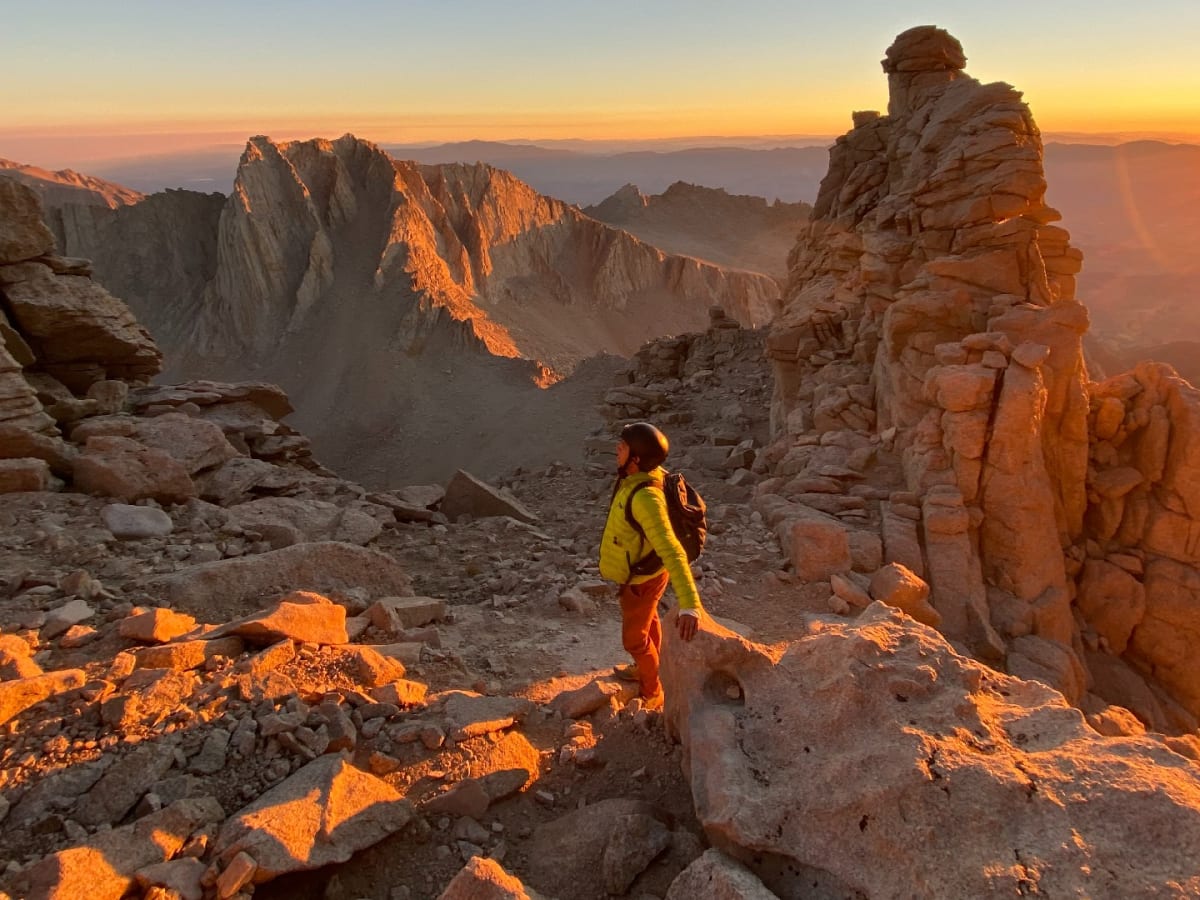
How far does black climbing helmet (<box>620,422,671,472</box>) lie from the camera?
5.33 m

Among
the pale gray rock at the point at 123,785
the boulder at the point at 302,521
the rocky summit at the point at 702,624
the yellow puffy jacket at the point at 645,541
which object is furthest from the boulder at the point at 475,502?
the pale gray rock at the point at 123,785

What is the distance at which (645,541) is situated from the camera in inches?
221

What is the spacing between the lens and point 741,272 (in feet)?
186

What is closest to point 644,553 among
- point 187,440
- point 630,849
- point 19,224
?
point 630,849

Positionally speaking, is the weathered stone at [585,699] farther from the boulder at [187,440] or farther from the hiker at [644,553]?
the boulder at [187,440]

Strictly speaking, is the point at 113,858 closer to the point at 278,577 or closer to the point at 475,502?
the point at 278,577

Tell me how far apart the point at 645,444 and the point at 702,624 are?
4.17 feet

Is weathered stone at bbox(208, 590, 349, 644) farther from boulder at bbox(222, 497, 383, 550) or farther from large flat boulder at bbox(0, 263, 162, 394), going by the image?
large flat boulder at bbox(0, 263, 162, 394)

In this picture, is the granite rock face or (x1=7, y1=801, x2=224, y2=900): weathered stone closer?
(x1=7, y1=801, x2=224, y2=900): weathered stone

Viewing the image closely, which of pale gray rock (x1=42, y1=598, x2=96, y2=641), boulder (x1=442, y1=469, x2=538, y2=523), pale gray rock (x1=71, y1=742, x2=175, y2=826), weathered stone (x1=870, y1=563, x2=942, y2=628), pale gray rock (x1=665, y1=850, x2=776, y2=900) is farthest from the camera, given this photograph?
boulder (x1=442, y1=469, x2=538, y2=523)

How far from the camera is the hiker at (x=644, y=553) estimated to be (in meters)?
5.09

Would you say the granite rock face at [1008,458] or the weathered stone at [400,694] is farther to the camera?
the granite rock face at [1008,458]

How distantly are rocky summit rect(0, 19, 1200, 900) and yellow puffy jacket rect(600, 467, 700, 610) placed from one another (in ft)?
1.24

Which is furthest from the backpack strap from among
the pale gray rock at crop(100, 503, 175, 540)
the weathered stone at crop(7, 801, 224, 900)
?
the pale gray rock at crop(100, 503, 175, 540)
